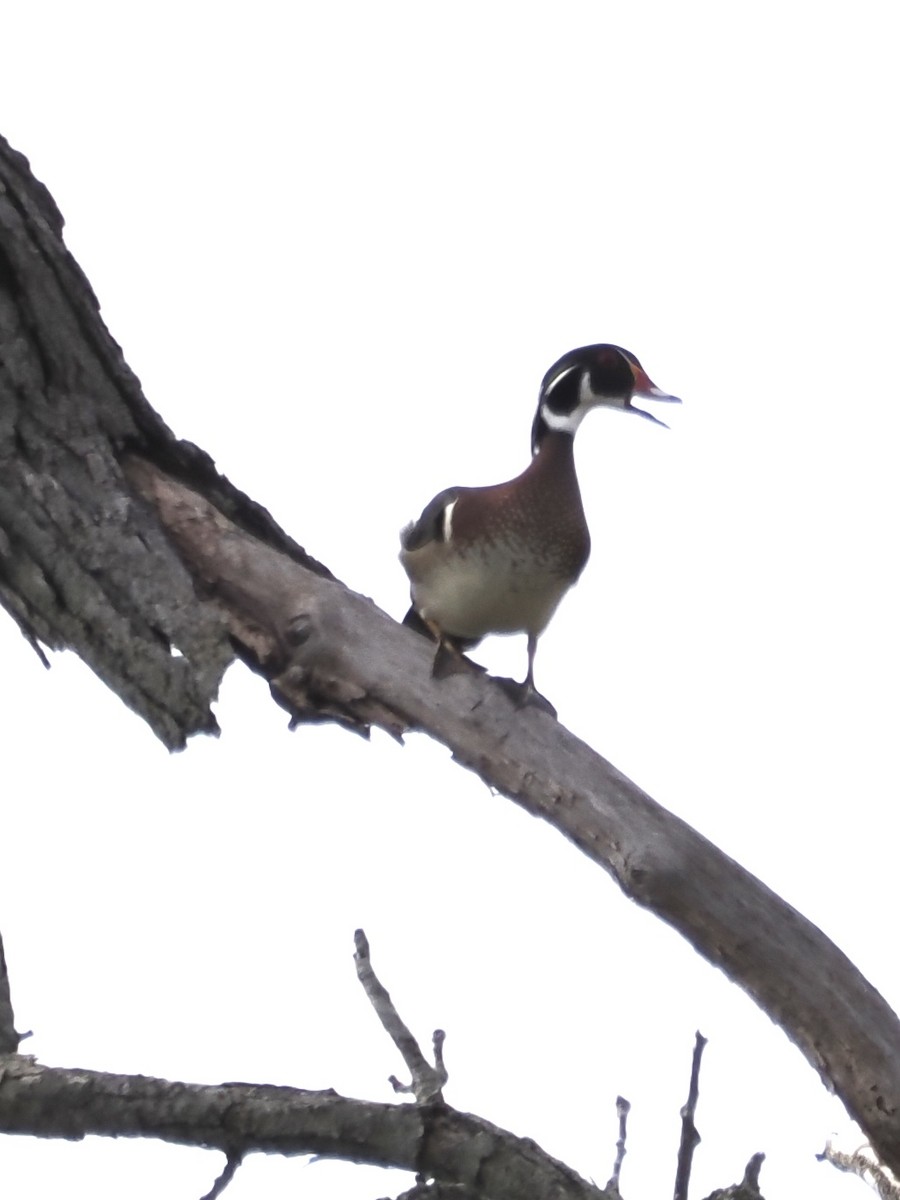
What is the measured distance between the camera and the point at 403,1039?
2777 millimetres

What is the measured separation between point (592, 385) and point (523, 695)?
1377 mm

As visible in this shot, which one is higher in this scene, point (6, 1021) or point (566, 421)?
point (566, 421)

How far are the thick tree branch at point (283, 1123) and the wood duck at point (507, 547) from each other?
1681 millimetres

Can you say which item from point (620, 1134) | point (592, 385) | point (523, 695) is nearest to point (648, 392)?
point (592, 385)

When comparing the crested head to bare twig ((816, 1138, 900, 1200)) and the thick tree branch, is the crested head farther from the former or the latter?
the thick tree branch

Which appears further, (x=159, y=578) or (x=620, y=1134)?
(x=159, y=578)

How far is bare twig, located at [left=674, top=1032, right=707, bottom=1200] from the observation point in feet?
8.60

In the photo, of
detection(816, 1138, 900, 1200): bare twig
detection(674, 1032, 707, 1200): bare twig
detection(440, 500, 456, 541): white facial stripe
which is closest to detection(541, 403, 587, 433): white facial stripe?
detection(440, 500, 456, 541): white facial stripe

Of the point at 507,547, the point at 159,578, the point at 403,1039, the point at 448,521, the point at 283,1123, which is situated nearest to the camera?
the point at 283,1123

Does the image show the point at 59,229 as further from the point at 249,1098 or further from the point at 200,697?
the point at 249,1098

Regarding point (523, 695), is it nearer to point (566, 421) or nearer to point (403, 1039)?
point (403, 1039)

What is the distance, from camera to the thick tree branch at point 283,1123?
2.63m

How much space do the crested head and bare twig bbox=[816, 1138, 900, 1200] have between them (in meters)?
1.86

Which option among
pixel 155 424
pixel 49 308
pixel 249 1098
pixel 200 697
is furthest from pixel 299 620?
pixel 249 1098
